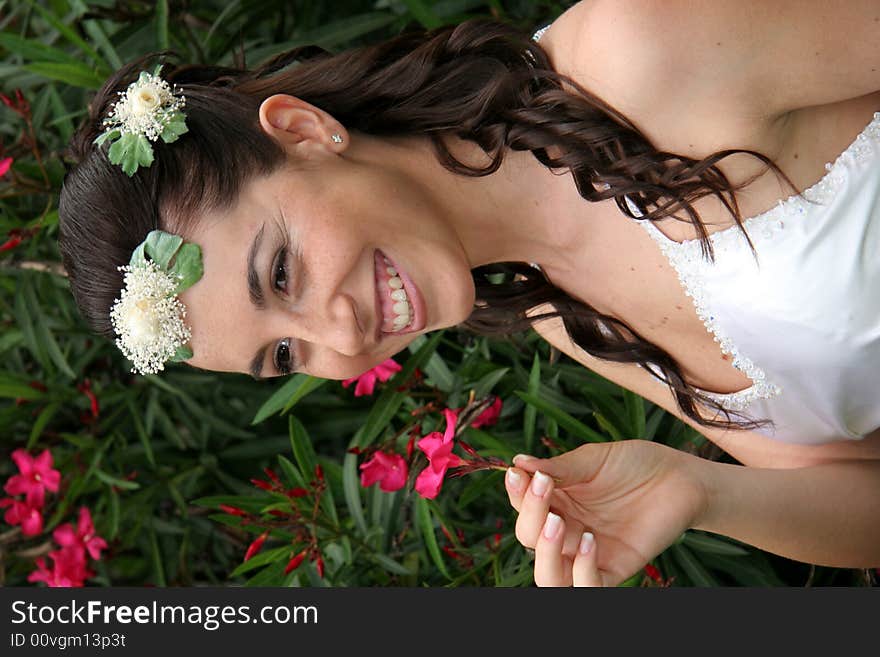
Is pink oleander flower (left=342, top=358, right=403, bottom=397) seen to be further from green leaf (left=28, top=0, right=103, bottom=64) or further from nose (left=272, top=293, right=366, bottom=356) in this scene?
green leaf (left=28, top=0, right=103, bottom=64)

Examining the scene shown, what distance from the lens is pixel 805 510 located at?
1471 mm

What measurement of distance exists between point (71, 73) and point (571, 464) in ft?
5.56

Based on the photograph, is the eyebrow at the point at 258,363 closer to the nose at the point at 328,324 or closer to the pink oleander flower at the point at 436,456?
the nose at the point at 328,324

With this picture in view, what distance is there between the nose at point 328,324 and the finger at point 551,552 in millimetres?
457

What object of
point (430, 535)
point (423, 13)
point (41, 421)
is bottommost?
point (41, 421)

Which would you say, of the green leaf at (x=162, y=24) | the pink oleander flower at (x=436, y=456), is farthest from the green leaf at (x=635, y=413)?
the green leaf at (x=162, y=24)

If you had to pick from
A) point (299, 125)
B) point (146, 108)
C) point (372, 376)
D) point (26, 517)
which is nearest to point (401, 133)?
point (299, 125)

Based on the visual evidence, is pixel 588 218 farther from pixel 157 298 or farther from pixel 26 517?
pixel 26 517

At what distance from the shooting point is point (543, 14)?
238 centimetres

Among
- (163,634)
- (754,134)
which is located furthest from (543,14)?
(163,634)

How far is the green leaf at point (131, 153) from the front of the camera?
142cm

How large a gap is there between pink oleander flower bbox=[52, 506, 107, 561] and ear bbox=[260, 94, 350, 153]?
4.54 feet

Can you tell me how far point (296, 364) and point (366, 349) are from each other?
0.13 metres

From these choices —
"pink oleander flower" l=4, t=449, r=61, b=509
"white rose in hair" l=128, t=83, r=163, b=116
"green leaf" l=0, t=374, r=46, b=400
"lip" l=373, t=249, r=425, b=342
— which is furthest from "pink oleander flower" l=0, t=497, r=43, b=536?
"lip" l=373, t=249, r=425, b=342
